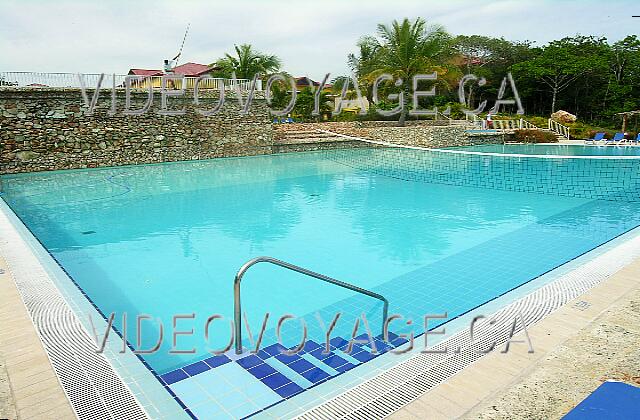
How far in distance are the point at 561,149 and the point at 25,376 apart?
23535 mm

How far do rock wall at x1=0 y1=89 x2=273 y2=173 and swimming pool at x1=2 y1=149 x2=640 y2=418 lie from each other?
2.08m

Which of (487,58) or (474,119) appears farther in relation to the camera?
(487,58)

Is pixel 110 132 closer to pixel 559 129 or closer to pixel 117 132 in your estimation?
pixel 117 132

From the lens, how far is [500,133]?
25016mm

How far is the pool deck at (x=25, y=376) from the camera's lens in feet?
7.63

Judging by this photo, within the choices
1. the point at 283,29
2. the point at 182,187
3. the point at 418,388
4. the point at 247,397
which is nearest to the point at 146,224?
the point at 182,187

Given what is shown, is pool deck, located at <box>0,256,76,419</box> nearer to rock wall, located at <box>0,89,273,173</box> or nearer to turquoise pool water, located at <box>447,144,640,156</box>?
rock wall, located at <box>0,89,273,173</box>

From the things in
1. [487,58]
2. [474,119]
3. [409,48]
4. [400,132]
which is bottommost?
[400,132]

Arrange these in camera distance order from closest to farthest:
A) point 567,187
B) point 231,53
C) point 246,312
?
point 246,312 → point 567,187 → point 231,53

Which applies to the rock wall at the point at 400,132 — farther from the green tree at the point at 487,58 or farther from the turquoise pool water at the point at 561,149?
the green tree at the point at 487,58

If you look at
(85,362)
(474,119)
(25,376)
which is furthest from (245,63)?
(25,376)

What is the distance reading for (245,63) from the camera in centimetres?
2492

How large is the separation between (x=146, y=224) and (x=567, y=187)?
1041cm

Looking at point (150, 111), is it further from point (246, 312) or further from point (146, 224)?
point (246, 312)
